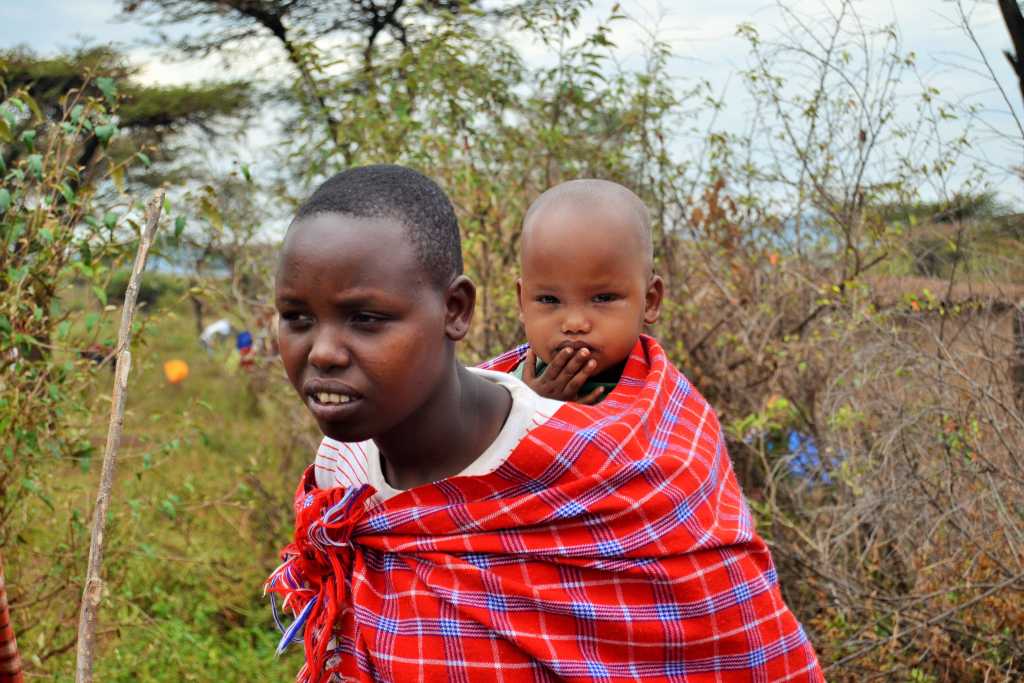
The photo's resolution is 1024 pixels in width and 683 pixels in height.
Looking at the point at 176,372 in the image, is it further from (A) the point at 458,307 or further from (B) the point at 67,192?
(A) the point at 458,307

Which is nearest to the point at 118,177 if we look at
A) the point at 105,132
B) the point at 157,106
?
the point at 105,132

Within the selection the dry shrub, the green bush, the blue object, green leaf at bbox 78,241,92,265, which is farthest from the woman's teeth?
the green bush

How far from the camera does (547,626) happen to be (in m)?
1.51

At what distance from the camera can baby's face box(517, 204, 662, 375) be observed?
6.89 ft

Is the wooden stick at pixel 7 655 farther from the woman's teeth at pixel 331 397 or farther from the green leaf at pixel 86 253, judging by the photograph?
the green leaf at pixel 86 253

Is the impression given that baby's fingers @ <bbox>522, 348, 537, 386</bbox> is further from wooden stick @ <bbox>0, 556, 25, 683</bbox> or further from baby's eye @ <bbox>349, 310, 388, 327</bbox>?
wooden stick @ <bbox>0, 556, 25, 683</bbox>

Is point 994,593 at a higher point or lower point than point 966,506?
lower

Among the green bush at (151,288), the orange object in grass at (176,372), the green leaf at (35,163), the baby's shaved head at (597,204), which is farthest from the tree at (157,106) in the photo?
the baby's shaved head at (597,204)

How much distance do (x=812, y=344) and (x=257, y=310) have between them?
3.79 metres

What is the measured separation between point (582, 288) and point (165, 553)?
3193 millimetres

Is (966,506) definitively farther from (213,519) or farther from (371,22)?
(371,22)

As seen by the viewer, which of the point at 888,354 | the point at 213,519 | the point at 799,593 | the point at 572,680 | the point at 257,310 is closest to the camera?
the point at 572,680

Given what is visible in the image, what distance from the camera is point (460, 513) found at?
59.8 inches

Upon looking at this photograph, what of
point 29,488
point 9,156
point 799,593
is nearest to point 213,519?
point 29,488
